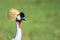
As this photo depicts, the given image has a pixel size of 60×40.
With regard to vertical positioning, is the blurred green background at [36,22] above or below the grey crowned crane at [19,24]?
below

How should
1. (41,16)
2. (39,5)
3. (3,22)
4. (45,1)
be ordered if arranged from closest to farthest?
1. (3,22)
2. (41,16)
3. (39,5)
4. (45,1)

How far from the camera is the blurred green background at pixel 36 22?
961cm

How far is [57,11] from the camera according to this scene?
14000 mm

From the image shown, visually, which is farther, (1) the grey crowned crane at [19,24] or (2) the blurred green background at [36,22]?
(2) the blurred green background at [36,22]

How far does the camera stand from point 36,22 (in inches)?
469

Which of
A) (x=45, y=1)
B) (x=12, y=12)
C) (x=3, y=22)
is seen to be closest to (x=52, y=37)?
(x=3, y=22)

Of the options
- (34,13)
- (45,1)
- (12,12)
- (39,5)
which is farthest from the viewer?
(45,1)

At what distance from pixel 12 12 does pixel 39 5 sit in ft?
35.7

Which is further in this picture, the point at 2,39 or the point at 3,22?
the point at 3,22

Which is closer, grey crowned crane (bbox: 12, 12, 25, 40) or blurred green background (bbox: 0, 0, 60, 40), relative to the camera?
grey crowned crane (bbox: 12, 12, 25, 40)

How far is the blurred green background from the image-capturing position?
9.61 meters

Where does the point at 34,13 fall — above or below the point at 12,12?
below

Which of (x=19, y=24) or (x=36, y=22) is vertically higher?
(x=19, y=24)

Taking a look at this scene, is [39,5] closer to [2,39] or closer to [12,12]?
[2,39]
